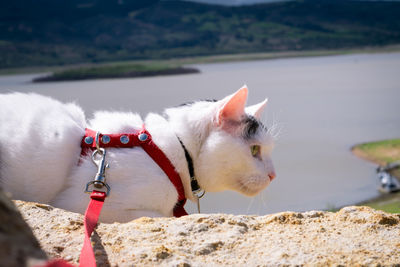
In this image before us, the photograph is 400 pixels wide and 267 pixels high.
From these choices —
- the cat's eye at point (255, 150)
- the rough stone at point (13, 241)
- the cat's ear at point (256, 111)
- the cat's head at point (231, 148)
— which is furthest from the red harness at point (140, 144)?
the rough stone at point (13, 241)

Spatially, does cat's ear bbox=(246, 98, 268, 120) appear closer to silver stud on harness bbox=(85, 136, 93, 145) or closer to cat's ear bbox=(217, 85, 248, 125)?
cat's ear bbox=(217, 85, 248, 125)

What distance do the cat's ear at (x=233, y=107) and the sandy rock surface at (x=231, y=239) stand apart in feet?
2.91

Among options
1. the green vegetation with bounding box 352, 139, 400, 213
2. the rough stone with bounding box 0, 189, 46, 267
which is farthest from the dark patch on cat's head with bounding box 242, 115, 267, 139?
the green vegetation with bounding box 352, 139, 400, 213

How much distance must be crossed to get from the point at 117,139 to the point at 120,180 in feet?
0.98

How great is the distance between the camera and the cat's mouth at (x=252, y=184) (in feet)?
9.85

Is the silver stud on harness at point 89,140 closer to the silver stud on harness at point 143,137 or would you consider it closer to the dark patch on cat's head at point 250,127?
the silver stud on harness at point 143,137

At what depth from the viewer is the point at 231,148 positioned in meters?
2.89

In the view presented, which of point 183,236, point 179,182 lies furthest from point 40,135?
point 183,236

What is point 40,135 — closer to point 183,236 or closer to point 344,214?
point 183,236

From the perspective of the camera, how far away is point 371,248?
1.90 metres

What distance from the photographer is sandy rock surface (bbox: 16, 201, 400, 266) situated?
5.77ft

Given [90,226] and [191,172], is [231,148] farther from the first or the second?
[90,226]

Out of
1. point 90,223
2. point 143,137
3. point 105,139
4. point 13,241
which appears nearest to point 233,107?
point 143,137

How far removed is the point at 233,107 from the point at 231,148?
32 cm
